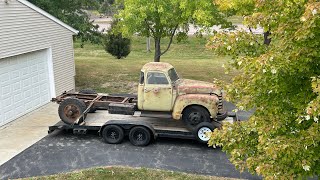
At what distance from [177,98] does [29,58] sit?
713 centimetres

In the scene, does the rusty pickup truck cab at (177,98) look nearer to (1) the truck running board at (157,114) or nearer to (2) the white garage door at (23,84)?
(1) the truck running board at (157,114)

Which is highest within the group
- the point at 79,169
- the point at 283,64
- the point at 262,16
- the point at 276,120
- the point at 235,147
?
the point at 262,16

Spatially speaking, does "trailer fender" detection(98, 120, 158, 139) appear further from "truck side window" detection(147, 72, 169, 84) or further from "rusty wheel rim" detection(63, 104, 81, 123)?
"truck side window" detection(147, 72, 169, 84)

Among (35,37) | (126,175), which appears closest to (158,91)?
(126,175)

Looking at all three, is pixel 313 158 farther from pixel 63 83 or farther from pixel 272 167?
pixel 63 83

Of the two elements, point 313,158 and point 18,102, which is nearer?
point 313,158

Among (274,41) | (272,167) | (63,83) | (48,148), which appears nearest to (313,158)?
(272,167)

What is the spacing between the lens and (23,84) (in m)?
15.4

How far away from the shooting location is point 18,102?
1503 centimetres

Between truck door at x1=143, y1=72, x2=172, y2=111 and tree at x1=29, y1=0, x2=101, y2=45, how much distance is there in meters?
10.1

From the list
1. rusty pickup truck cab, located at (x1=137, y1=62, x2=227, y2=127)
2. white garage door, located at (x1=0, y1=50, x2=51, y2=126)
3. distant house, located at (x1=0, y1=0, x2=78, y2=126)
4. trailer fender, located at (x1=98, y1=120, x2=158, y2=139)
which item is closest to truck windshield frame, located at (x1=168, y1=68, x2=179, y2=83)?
→ rusty pickup truck cab, located at (x1=137, y1=62, x2=227, y2=127)

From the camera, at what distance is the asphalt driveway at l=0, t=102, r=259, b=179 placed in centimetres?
1041

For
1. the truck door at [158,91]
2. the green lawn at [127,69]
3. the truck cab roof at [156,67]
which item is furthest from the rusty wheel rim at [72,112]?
the green lawn at [127,69]

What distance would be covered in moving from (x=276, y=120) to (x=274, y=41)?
1449mm
